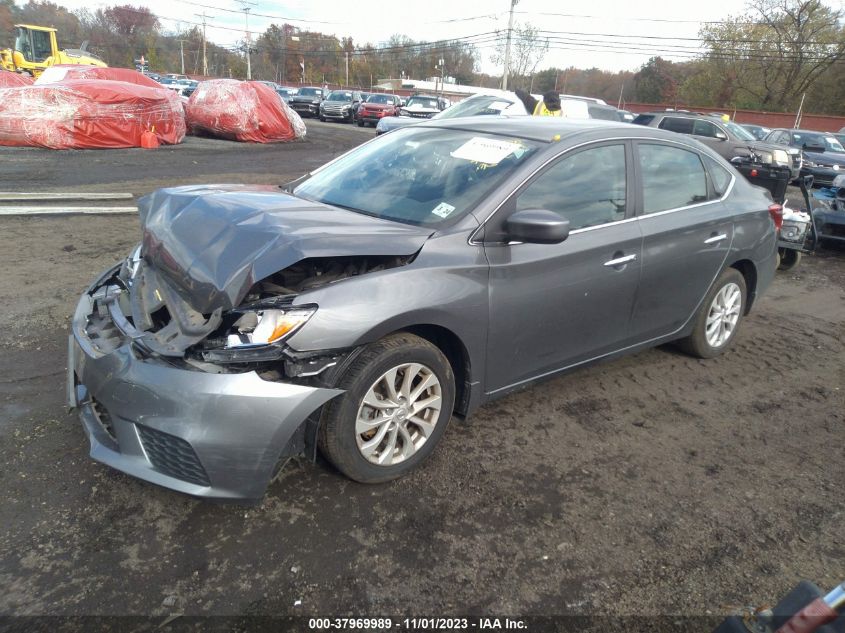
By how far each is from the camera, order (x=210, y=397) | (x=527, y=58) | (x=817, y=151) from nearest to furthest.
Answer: (x=210, y=397) < (x=817, y=151) < (x=527, y=58)

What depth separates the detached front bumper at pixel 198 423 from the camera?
2373mm

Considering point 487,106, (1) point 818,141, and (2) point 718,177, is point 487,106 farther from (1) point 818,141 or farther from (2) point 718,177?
(1) point 818,141

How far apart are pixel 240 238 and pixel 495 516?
5.68ft

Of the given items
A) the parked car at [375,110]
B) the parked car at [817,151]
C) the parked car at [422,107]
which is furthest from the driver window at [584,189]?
the parked car at [375,110]

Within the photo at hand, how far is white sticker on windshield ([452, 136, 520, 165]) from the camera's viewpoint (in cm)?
338

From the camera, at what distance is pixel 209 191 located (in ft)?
11.5

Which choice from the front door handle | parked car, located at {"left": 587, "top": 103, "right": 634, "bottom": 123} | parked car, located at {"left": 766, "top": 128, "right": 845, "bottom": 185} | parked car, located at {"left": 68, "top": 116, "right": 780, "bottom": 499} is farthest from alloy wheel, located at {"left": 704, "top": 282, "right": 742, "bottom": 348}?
parked car, located at {"left": 766, "top": 128, "right": 845, "bottom": 185}

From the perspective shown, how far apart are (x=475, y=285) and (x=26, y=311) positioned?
380 cm

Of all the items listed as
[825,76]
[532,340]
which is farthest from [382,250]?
[825,76]

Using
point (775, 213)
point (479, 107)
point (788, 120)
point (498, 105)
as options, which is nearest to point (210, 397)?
point (775, 213)

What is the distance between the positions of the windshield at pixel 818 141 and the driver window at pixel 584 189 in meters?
18.2

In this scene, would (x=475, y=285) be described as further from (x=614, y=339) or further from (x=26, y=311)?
(x=26, y=311)

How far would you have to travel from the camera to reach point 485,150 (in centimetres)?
346

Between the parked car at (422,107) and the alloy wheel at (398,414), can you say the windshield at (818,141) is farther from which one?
the alloy wheel at (398,414)
